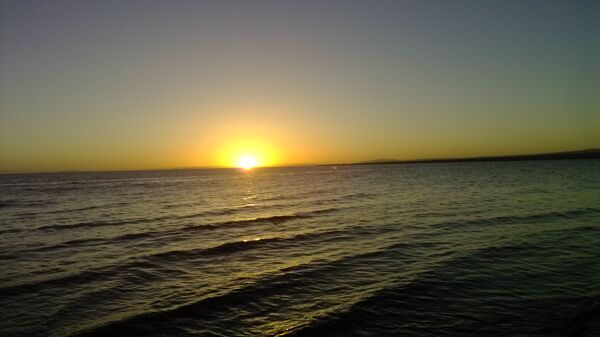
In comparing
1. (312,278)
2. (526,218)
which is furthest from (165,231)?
(526,218)

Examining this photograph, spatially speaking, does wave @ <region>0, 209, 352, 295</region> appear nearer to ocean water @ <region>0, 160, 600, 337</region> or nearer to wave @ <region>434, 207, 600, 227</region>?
ocean water @ <region>0, 160, 600, 337</region>

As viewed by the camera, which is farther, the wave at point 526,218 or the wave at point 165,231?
the wave at point 526,218

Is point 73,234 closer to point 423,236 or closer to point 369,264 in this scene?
point 369,264

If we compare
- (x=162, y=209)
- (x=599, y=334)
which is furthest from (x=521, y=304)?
(x=162, y=209)

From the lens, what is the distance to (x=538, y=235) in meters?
18.8

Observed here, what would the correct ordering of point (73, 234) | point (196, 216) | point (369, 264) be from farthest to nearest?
point (196, 216) → point (73, 234) → point (369, 264)

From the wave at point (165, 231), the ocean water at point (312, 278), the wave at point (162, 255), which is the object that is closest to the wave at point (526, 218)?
the ocean water at point (312, 278)

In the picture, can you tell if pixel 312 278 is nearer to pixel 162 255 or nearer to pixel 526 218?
pixel 162 255

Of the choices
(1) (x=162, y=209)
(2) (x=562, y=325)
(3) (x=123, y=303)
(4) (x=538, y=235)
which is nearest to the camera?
(2) (x=562, y=325)

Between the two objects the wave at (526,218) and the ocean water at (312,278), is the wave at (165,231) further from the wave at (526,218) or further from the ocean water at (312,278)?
the wave at (526,218)

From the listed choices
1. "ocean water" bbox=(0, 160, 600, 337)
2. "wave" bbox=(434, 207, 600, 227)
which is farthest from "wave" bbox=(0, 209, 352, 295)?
"wave" bbox=(434, 207, 600, 227)

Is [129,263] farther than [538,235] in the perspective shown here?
No

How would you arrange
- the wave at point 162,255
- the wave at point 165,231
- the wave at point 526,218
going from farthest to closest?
1. the wave at point 526,218
2. the wave at point 165,231
3. the wave at point 162,255

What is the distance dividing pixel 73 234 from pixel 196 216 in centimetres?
942
